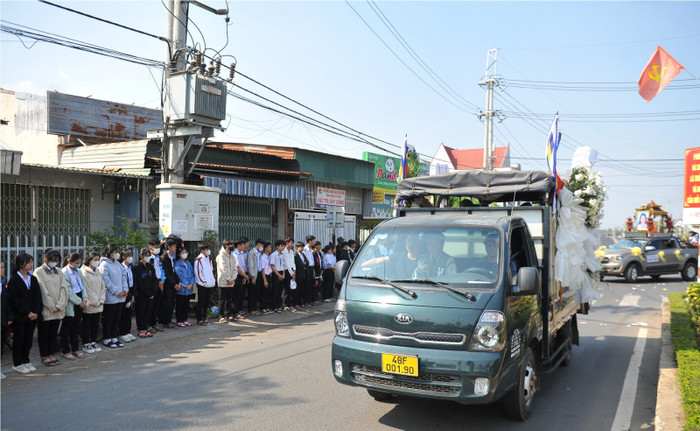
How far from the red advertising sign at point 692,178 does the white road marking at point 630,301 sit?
3.02m

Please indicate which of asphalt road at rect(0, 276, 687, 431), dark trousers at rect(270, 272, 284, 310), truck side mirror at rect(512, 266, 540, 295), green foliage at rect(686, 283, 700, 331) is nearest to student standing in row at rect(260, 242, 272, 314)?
dark trousers at rect(270, 272, 284, 310)

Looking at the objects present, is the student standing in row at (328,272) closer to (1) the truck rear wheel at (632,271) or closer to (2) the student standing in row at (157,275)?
(2) the student standing in row at (157,275)

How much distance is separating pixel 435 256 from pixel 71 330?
5.94 meters

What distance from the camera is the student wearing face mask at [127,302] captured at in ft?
28.6

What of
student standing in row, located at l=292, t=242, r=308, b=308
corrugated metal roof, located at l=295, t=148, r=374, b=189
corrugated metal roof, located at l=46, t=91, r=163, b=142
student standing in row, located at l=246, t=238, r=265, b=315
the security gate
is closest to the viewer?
student standing in row, located at l=246, t=238, r=265, b=315

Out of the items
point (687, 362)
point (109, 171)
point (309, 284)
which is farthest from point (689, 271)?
point (109, 171)

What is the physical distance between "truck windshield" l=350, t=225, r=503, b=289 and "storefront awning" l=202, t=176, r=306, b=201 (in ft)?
30.7

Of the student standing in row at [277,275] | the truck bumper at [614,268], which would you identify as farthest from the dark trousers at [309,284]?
the truck bumper at [614,268]

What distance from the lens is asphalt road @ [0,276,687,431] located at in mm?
5023

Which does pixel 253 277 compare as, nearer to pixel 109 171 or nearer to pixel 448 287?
pixel 109 171

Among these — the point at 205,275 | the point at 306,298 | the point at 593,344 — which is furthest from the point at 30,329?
the point at 593,344

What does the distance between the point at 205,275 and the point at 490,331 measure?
732cm

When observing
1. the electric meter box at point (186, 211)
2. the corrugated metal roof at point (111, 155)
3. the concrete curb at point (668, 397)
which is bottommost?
the concrete curb at point (668, 397)

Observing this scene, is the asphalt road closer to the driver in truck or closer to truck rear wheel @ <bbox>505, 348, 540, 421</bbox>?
truck rear wheel @ <bbox>505, 348, 540, 421</bbox>
